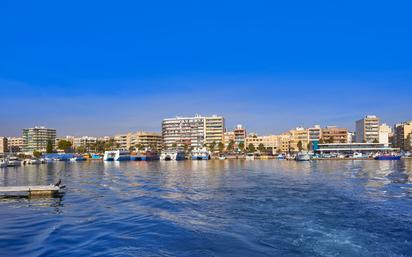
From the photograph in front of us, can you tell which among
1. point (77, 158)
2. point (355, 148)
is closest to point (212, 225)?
point (77, 158)

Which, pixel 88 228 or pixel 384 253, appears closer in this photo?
pixel 384 253

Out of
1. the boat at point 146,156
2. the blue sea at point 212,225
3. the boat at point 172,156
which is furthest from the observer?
the boat at point 172,156

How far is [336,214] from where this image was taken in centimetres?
2286

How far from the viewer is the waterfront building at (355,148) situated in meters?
185

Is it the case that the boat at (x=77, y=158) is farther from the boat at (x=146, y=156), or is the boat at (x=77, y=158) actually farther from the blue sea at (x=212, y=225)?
the blue sea at (x=212, y=225)

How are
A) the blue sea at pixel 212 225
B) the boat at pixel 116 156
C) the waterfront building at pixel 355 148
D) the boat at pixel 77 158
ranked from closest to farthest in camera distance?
the blue sea at pixel 212 225
the boat at pixel 116 156
the waterfront building at pixel 355 148
the boat at pixel 77 158

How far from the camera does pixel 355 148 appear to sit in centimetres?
18700

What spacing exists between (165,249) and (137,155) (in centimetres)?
15580

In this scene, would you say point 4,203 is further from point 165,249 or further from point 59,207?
point 165,249

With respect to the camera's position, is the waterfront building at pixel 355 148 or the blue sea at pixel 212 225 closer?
the blue sea at pixel 212 225

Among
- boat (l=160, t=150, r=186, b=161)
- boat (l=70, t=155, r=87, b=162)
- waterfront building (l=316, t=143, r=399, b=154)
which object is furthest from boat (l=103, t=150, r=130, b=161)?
waterfront building (l=316, t=143, r=399, b=154)

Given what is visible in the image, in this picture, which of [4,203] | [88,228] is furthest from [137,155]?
[88,228]

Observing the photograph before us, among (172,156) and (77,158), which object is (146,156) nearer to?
(172,156)

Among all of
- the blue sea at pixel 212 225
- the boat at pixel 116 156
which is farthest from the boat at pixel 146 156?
the blue sea at pixel 212 225
